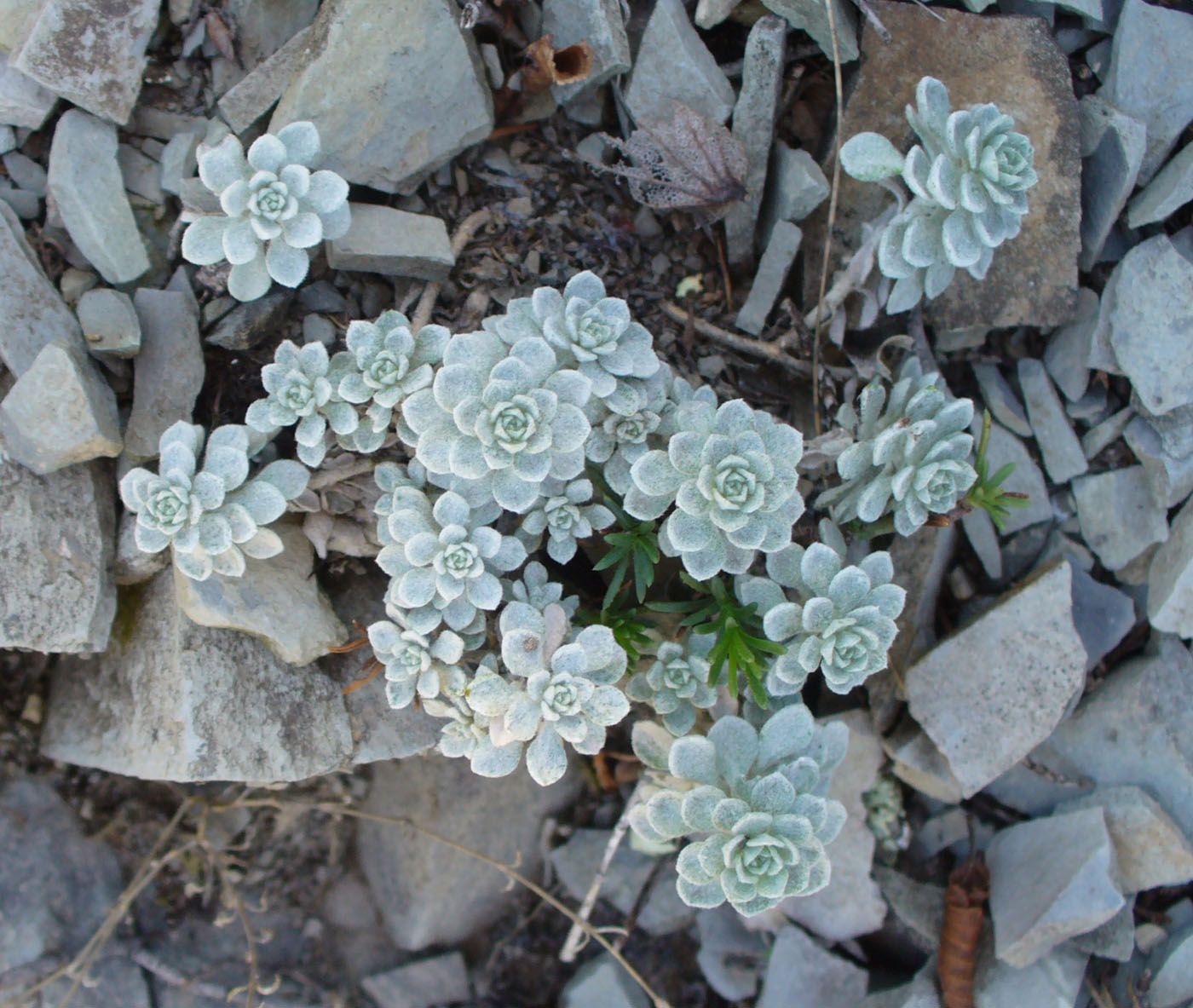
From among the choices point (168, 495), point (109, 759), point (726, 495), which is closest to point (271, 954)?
point (109, 759)

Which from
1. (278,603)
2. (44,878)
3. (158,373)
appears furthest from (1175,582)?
(44,878)

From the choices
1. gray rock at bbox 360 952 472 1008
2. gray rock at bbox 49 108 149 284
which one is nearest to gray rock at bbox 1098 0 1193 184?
gray rock at bbox 49 108 149 284

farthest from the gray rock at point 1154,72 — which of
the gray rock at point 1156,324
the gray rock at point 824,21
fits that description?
the gray rock at point 824,21

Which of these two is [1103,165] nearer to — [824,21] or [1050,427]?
[1050,427]

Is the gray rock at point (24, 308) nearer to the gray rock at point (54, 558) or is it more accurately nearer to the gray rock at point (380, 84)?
the gray rock at point (54, 558)

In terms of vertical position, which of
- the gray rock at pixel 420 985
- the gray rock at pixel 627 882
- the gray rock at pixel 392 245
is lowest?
the gray rock at pixel 420 985

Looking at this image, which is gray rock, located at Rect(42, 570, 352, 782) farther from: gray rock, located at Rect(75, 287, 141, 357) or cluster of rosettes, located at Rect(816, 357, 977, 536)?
cluster of rosettes, located at Rect(816, 357, 977, 536)

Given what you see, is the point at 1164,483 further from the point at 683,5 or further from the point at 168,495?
the point at 168,495

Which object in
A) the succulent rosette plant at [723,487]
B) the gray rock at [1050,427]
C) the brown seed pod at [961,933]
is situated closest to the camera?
the succulent rosette plant at [723,487]
